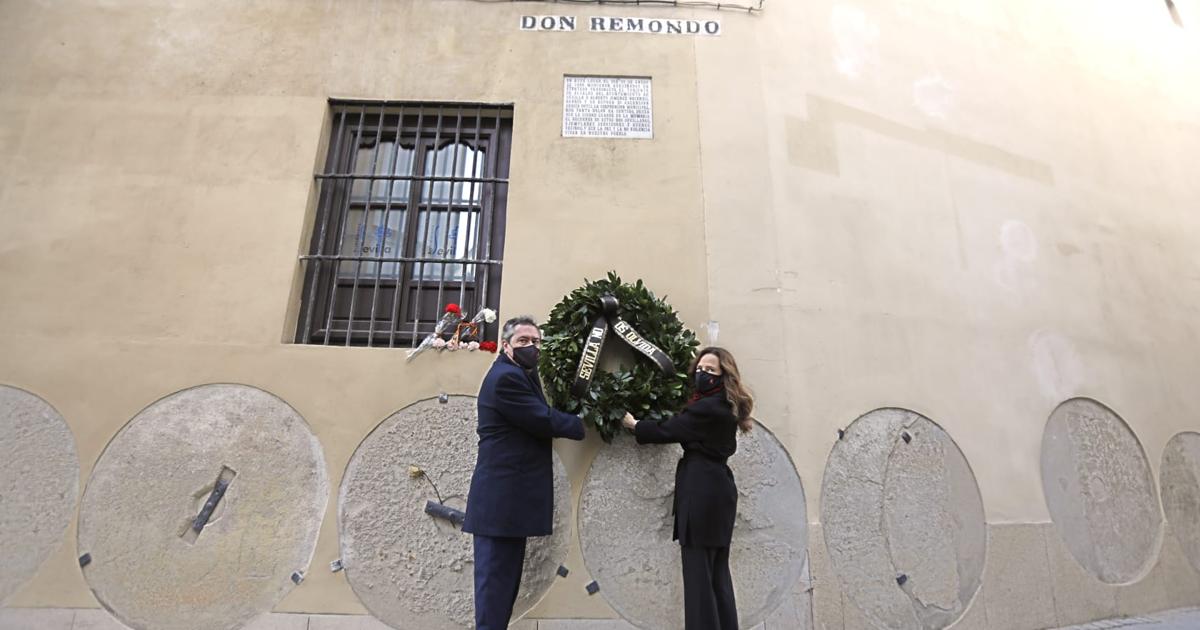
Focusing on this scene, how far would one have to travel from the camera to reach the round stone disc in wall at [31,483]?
3.84m

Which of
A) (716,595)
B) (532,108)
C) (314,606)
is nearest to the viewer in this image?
(716,595)

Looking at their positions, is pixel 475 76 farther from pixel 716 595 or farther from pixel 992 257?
pixel 992 257

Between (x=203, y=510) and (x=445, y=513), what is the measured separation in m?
1.53

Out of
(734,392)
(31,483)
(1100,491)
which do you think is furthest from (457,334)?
(1100,491)

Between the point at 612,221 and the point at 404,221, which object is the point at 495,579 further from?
the point at 404,221

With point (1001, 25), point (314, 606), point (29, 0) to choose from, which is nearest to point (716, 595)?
point (314, 606)

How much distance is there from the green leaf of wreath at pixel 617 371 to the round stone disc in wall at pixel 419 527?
0.53 meters

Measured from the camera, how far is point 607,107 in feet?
16.1

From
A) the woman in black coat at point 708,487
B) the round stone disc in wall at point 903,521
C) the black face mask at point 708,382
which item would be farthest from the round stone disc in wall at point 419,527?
the round stone disc in wall at point 903,521

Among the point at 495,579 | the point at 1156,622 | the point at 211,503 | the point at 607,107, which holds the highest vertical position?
the point at 607,107

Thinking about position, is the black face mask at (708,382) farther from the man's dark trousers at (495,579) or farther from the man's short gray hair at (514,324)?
the man's dark trousers at (495,579)

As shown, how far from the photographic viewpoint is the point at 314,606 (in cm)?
382

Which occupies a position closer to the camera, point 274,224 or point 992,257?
point 274,224

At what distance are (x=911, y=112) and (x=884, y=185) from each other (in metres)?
0.86
